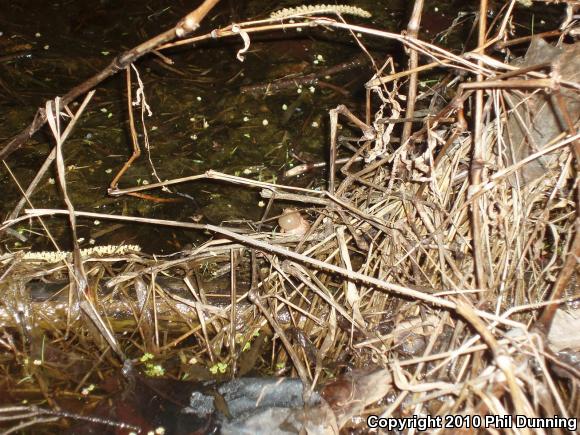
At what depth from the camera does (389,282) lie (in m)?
2.41

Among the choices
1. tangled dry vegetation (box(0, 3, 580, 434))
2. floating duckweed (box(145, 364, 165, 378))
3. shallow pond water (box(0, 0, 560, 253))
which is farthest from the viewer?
shallow pond water (box(0, 0, 560, 253))

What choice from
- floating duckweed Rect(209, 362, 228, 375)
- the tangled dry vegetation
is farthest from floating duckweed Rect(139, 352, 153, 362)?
floating duckweed Rect(209, 362, 228, 375)

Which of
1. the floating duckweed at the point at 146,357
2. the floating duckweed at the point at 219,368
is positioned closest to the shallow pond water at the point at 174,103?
the floating duckweed at the point at 146,357

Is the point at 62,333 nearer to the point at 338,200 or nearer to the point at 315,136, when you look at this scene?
the point at 338,200

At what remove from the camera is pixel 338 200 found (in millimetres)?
2488

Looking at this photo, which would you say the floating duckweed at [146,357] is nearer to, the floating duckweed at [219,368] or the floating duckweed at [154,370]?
the floating duckweed at [154,370]

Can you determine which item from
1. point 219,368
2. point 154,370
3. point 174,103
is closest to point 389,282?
point 219,368

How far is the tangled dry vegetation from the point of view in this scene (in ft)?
6.57

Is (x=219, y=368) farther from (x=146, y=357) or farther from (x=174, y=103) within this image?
(x=174, y=103)

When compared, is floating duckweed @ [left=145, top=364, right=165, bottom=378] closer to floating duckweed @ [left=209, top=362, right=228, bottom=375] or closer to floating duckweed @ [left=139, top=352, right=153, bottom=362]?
floating duckweed @ [left=139, top=352, right=153, bottom=362]

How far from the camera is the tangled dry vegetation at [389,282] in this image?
2.00 m

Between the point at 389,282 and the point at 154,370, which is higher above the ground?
the point at 389,282

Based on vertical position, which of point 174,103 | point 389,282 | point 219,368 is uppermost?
point 174,103

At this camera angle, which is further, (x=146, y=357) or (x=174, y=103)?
(x=174, y=103)
